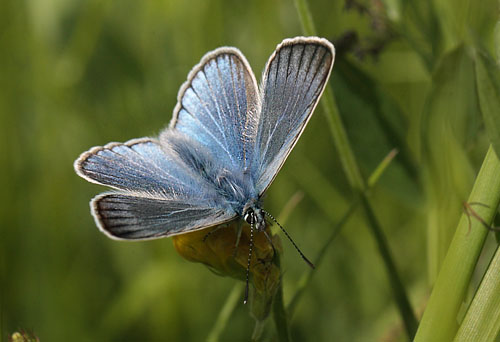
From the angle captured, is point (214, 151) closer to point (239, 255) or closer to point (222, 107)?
point (222, 107)

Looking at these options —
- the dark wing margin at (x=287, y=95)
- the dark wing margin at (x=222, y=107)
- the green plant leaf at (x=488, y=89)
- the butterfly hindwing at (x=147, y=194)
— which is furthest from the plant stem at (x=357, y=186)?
the green plant leaf at (x=488, y=89)

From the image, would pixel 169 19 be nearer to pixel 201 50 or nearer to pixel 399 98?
pixel 201 50

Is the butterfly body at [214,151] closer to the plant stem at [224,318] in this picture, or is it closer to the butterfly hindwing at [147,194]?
the butterfly hindwing at [147,194]

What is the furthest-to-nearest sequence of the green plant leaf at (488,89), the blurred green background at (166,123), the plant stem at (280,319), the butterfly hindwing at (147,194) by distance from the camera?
the blurred green background at (166,123) < the butterfly hindwing at (147,194) < the plant stem at (280,319) < the green plant leaf at (488,89)

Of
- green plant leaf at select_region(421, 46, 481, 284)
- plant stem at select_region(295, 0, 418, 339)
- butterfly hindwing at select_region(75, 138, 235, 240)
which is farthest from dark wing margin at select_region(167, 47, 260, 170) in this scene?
green plant leaf at select_region(421, 46, 481, 284)

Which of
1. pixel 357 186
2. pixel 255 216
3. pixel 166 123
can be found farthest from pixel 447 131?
pixel 166 123

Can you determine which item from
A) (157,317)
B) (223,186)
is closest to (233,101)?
(223,186)
